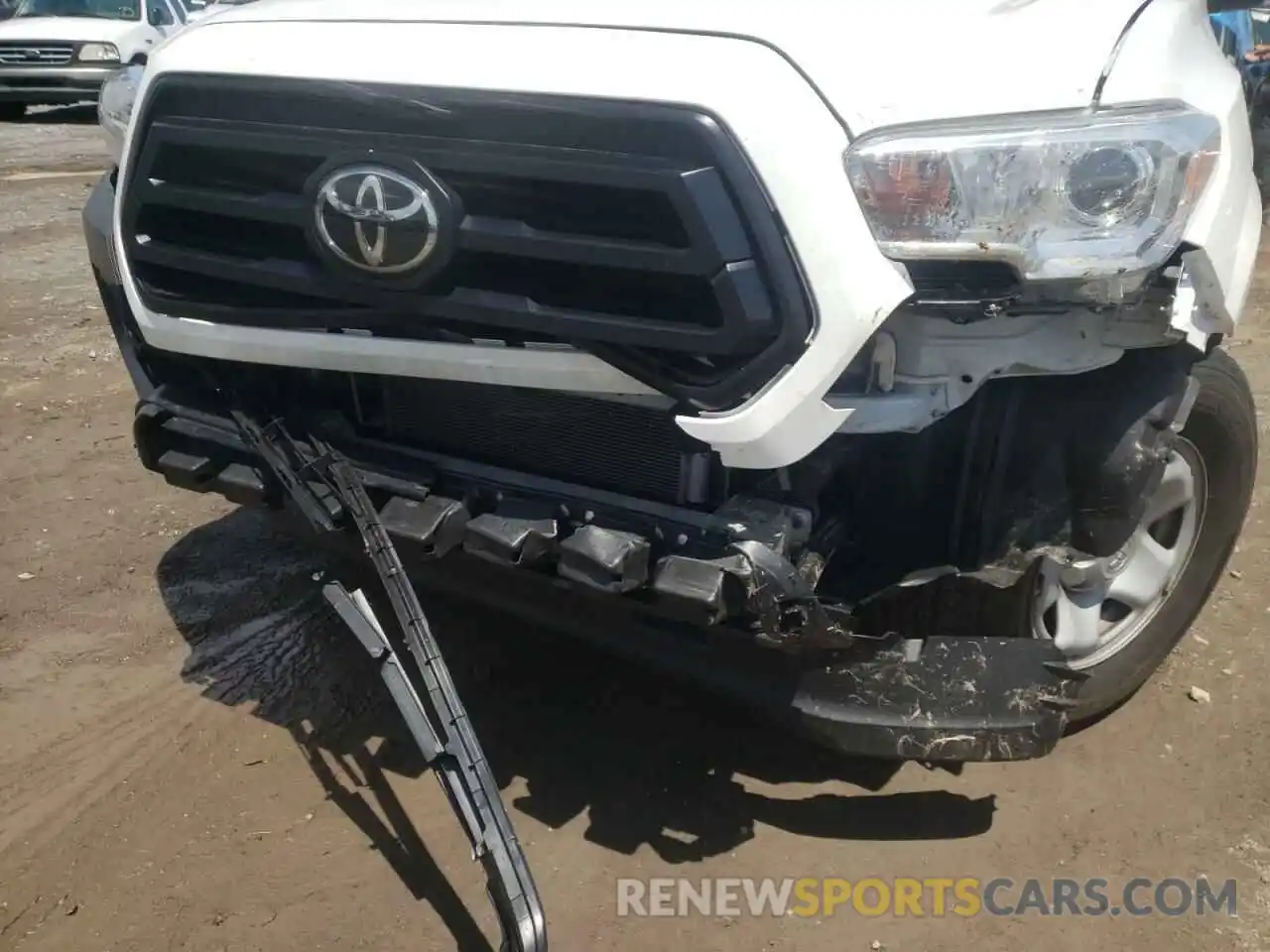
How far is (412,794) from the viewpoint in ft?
9.42

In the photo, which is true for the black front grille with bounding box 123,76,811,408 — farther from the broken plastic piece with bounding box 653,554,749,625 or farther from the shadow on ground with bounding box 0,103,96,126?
the shadow on ground with bounding box 0,103,96,126

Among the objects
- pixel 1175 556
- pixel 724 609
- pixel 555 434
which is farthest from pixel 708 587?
pixel 1175 556

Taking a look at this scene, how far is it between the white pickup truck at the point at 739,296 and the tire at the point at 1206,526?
0.41 meters

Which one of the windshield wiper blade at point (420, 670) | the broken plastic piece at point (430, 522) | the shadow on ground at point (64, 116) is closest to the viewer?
the windshield wiper blade at point (420, 670)

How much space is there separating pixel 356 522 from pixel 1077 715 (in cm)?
190

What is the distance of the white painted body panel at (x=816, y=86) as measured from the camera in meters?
1.93

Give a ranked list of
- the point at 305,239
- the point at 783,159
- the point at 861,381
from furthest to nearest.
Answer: the point at 305,239 < the point at 861,381 < the point at 783,159

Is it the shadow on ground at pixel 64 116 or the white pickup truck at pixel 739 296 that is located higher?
the white pickup truck at pixel 739 296

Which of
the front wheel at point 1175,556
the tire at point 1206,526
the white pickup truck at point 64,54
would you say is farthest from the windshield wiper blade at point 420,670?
the white pickup truck at point 64,54

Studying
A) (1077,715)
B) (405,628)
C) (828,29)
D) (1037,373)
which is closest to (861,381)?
(1037,373)

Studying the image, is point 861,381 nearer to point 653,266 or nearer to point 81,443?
point 653,266

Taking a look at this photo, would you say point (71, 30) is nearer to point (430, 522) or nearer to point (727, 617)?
point (430, 522)

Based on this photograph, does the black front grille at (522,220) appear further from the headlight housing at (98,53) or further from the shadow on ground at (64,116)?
the shadow on ground at (64,116)

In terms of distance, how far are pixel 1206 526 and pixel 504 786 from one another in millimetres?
2007
